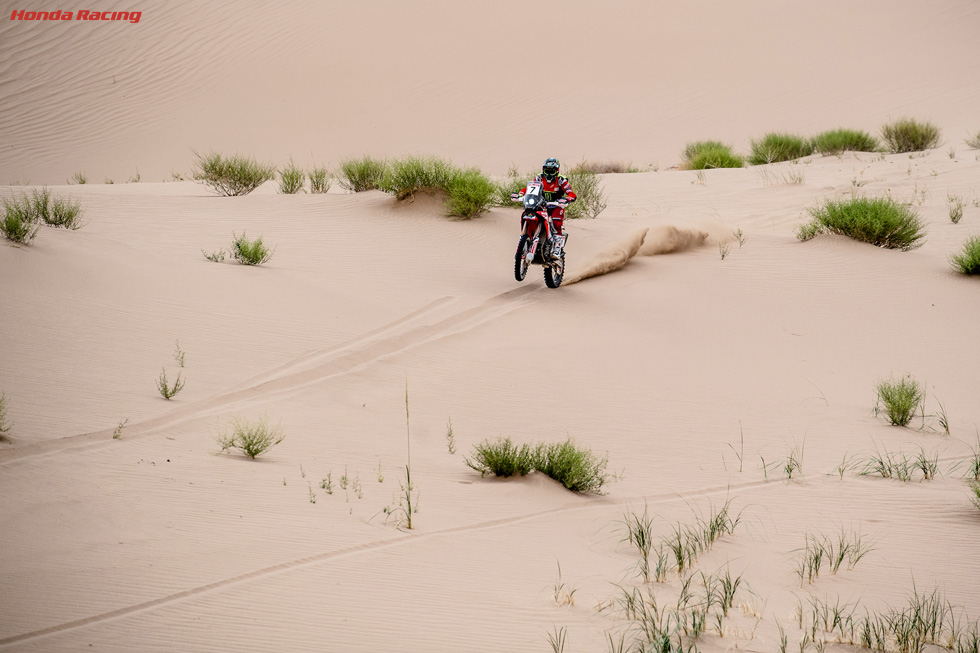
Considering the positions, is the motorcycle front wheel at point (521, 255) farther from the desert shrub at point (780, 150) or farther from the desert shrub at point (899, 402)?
the desert shrub at point (780, 150)

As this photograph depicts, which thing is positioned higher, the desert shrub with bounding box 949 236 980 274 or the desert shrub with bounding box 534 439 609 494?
the desert shrub with bounding box 949 236 980 274

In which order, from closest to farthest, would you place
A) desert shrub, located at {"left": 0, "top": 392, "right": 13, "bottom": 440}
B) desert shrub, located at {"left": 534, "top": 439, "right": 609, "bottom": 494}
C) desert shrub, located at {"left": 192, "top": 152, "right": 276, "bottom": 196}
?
1. desert shrub, located at {"left": 0, "top": 392, "right": 13, "bottom": 440}
2. desert shrub, located at {"left": 534, "top": 439, "right": 609, "bottom": 494}
3. desert shrub, located at {"left": 192, "top": 152, "right": 276, "bottom": 196}

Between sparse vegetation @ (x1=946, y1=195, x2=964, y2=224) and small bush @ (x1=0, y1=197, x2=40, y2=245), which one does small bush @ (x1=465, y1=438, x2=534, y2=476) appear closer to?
small bush @ (x1=0, y1=197, x2=40, y2=245)

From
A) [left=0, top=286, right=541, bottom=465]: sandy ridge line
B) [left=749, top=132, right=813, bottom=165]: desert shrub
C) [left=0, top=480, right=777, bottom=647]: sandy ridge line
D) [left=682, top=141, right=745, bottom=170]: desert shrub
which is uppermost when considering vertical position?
[left=749, top=132, right=813, bottom=165]: desert shrub

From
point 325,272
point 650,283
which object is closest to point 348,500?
point 325,272

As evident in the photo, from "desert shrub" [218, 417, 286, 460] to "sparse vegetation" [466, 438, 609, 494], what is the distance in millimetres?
1417

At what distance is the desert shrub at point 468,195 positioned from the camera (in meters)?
14.4

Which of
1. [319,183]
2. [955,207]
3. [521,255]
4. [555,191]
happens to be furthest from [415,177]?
[955,207]

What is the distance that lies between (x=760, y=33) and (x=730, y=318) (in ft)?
104

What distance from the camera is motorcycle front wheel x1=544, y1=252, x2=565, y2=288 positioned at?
37.2ft

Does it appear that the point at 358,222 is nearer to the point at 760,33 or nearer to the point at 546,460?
the point at 546,460

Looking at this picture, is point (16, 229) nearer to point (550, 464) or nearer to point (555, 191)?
point (555, 191)

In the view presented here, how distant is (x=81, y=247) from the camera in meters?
10.5

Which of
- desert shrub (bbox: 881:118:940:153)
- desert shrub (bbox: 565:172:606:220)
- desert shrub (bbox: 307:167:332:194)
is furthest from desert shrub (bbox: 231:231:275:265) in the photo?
desert shrub (bbox: 881:118:940:153)
